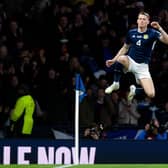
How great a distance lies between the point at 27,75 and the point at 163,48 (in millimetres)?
3807

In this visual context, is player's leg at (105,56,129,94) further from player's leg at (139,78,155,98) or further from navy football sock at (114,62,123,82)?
player's leg at (139,78,155,98)

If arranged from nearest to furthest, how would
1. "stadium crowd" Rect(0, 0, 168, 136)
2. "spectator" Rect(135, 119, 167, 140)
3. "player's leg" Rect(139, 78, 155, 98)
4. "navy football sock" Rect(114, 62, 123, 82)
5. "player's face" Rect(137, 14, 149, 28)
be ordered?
"player's face" Rect(137, 14, 149, 28) → "player's leg" Rect(139, 78, 155, 98) → "navy football sock" Rect(114, 62, 123, 82) → "spectator" Rect(135, 119, 167, 140) → "stadium crowd" Rect(0, 0, 168, 136)

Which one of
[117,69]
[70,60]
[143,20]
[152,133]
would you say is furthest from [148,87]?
[70,60]

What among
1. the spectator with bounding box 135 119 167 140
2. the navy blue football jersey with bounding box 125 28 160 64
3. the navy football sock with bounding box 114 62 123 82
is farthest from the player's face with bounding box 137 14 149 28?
the spectator with bounding box 135 119 167 140

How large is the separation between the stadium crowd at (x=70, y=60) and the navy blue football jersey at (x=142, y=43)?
301cm

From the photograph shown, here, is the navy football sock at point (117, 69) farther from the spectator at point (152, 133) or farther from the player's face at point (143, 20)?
the spectator at point (152, 133)

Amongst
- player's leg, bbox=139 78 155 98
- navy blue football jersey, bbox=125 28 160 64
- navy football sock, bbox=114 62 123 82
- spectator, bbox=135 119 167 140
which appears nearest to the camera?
player's leg, bbox=139 78 155 98

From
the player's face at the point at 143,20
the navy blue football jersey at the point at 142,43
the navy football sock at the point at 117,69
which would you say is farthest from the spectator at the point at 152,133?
the player's face at the point at 143,20

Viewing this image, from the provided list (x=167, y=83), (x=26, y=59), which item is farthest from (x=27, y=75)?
(x=167, y=83)

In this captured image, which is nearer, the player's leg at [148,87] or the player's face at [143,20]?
the player's face at [143,20]

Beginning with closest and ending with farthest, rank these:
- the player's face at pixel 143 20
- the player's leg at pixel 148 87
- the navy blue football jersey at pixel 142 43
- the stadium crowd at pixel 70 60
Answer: the player's face at pixel 143 20 → the player's leg at pixel 148 87 → the navy blue football jersey at pixel 142 43 → the stadium crowd at pixel 70 60

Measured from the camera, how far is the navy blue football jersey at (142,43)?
776 inches

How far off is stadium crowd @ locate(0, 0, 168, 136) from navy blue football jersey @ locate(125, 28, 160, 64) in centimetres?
301

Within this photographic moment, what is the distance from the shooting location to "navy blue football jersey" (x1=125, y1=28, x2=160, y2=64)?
19719mm
